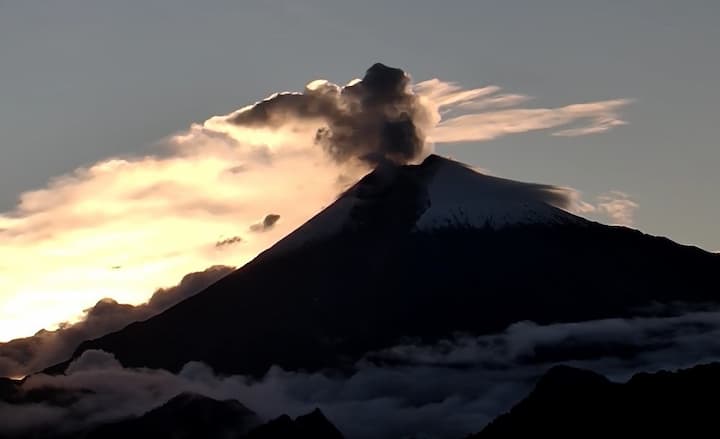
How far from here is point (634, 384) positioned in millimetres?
183000

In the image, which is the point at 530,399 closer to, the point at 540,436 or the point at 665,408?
the point at 540,436

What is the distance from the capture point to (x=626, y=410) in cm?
17725

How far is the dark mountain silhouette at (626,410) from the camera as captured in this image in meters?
168

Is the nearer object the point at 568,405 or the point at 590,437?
the point at 590,437

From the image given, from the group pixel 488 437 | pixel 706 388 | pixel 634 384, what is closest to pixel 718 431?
pixel 706 388

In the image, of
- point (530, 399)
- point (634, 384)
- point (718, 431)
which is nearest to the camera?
point (718, 431)

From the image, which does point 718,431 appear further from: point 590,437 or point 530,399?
point 530,399

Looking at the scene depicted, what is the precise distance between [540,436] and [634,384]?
12.0 m

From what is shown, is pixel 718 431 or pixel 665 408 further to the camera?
pixel 665 408

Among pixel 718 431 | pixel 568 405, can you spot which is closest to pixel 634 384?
pixel 568 405

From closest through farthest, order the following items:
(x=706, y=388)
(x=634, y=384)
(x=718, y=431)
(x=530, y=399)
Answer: (x=718, y=431) < (x=706, y=388) < (x=634, y=384) < (x=530, y=399)

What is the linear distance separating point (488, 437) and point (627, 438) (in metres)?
24.9

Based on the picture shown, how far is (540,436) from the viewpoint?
183125 mm

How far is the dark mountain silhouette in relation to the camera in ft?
551
